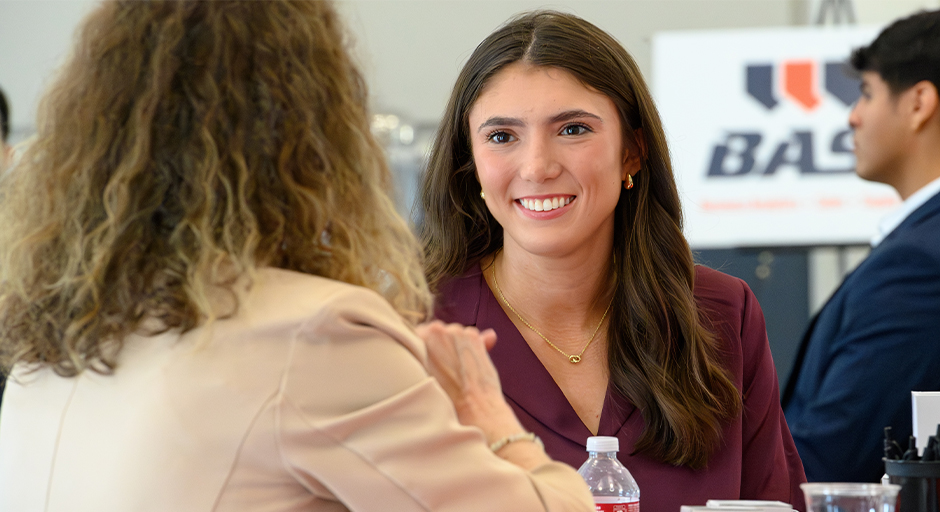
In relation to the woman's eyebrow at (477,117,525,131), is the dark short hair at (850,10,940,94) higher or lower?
higher

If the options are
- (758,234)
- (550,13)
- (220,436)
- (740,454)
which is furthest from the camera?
(758,234)

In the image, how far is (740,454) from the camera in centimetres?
181

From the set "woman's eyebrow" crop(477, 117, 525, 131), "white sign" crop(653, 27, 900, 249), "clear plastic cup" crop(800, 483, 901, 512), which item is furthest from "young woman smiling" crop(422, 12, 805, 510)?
"white sign" crop(653, 27, 900, 249)

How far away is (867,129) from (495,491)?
2.46 meters

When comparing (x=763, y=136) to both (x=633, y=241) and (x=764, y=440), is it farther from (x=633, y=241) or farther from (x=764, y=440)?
(x=764, y=440)

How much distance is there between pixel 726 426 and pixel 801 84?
136 inches

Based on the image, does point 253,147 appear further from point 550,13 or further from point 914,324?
point 914,324

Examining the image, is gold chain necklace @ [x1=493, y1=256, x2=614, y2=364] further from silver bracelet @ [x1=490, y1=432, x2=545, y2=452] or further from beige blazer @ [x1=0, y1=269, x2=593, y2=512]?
beige blazer @ [x1=0, y1=269, x2=593, y2=512]

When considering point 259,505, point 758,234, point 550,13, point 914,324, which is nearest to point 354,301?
point 259,505

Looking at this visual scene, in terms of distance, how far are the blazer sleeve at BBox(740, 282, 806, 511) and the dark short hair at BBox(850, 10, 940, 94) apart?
57.3 inches

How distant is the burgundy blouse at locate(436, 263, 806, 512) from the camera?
5.74 ft

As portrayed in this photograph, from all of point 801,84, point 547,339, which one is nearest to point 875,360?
point 547,339

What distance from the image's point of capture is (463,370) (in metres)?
1.16

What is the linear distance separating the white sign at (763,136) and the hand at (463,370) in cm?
381
